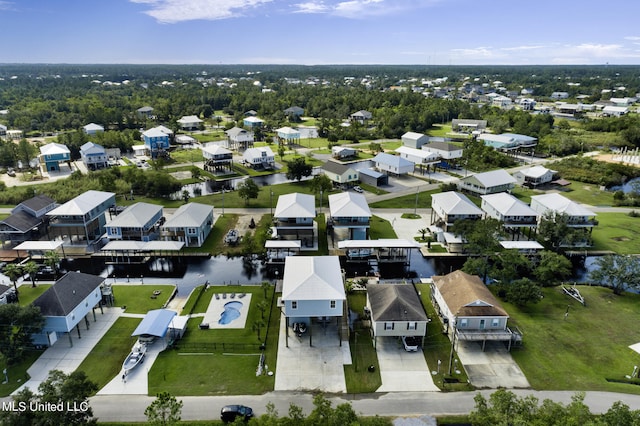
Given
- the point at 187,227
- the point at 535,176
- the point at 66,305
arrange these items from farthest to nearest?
the point at 535,176
the point at 187,227
the point at 66,305

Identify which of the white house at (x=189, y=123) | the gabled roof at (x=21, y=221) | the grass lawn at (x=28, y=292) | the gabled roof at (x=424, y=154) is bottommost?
the grass lawn at (x=28, y=292)

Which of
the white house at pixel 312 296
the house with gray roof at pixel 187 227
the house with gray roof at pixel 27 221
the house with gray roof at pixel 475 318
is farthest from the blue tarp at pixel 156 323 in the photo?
the house with gray roof at pixel 27 221

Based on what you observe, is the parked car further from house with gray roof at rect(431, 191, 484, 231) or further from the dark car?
house with gray roof at rect(431, 191, 484, 231)

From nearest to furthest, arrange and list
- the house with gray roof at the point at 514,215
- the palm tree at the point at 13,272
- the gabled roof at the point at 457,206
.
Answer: the palm tree at the point at 13,272 < the gabled roof at the point at 457,206 < the house with gray roof at the point at 514,215

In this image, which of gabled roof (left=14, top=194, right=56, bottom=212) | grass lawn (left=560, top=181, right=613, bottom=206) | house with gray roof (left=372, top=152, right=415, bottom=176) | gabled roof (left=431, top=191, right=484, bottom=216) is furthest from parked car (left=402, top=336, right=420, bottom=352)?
grass lawn (left=560, top=181, right=613, bottom=206)

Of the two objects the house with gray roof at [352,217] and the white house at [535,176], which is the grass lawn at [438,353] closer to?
the house with gray roof at [352,217]

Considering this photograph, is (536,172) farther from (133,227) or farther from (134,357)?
(134,357)

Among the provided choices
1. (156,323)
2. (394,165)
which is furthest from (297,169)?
(156,323)
